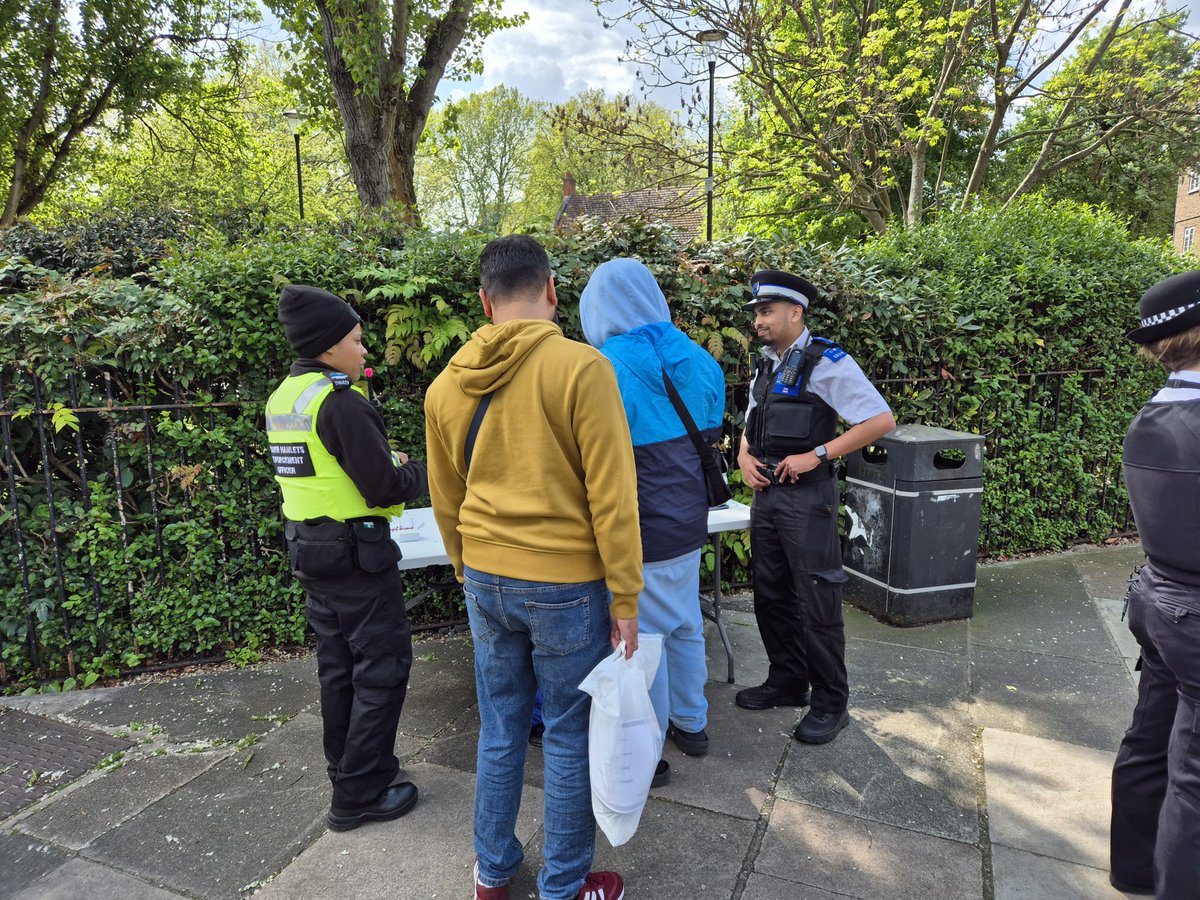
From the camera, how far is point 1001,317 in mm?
5402

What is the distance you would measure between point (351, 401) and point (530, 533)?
0.90 metres

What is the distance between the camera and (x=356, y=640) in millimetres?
2615

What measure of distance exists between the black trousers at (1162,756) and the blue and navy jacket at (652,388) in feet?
4.78

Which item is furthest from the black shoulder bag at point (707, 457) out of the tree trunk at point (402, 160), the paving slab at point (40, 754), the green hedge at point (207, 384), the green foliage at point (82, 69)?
the green foliage at point (82, 69)

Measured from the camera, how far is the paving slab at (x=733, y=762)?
2801mm

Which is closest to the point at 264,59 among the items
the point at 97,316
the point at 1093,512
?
the point at 97,316

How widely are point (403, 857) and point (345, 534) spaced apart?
1140mm

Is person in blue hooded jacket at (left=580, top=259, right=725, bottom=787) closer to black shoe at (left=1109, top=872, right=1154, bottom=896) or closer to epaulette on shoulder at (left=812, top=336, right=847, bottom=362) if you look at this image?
epaulette on shoulder at (left=812, top=336, right=847, bottom=362)

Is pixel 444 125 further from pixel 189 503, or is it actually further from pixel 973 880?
pixel 973 880

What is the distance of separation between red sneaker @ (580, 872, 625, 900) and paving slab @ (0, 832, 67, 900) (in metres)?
1.87

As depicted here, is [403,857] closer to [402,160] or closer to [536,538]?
[536,538]

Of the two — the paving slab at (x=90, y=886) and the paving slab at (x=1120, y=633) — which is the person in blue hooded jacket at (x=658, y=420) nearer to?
the paving slab at (x=90, y=886)

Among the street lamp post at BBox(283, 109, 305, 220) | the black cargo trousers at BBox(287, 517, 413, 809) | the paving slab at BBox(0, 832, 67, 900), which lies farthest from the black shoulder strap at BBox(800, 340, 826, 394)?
the street lamp post at BBox(283, 109, 305, 220)

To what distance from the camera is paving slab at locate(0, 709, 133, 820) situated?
117 inches
